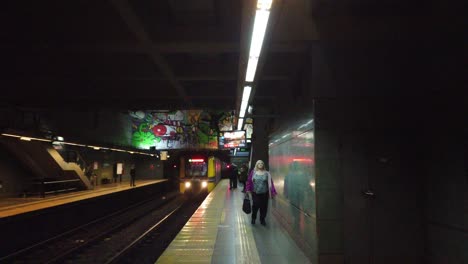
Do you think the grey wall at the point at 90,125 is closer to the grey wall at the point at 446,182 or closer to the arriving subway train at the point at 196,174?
the arriving subway train at the point at 196,174

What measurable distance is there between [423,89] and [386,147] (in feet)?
2.83

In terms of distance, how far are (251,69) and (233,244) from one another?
10.5 feet

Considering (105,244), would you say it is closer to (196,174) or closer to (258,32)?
(258,32)

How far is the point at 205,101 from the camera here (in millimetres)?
11961

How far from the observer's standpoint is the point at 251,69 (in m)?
5.57

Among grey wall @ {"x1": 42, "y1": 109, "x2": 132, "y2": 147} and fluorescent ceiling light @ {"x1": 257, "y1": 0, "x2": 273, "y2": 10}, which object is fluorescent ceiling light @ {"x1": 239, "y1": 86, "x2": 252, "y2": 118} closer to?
fluorescent ceiling light @ {"x1": 257, "y1": 0, "x2": 273, "y2": 10}

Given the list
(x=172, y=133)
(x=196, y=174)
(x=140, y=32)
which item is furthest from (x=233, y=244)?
(x=172, y=133)

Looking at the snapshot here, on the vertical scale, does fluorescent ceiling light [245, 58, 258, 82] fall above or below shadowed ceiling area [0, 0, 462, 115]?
below

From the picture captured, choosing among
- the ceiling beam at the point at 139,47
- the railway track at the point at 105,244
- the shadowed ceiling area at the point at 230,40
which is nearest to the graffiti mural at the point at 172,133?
the railway track at the point at 105,244

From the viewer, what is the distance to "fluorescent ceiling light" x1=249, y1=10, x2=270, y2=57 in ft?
12.1

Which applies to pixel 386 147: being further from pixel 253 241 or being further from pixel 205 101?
pixel 205 101

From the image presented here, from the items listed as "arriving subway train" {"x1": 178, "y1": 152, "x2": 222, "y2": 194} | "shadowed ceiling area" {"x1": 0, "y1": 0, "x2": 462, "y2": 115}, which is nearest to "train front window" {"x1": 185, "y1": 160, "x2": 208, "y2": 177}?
"arriving subway train" {"x1": 178, "y1": 152, "x2": 222, "y2": 194}

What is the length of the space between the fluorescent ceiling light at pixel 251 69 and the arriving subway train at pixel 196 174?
68.3 feet

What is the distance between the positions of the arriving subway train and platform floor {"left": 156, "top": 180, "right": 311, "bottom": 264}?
16759 millimetres
